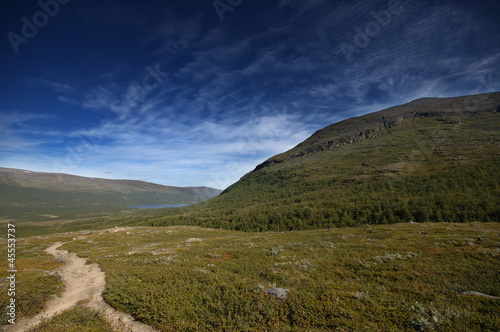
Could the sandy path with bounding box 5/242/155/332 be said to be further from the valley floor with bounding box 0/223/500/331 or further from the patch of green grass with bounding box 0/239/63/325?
the patch of green grass with bounding box 0/239/63/325

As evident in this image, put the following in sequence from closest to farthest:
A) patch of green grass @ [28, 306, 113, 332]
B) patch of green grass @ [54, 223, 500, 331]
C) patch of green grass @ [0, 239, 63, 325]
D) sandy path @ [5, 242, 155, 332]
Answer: patch of green grass @ [54, 223, 500, 331] → patch of green grass @ [28, 306, 113, 332] → sandy path @ [5, 242, 155, 332] → patch of green grass @ [0, 239, 63, 325]

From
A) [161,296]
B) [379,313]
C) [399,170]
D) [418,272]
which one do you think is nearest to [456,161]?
[399,170]

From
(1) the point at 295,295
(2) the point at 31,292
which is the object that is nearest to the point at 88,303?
(2) the point at 31,292

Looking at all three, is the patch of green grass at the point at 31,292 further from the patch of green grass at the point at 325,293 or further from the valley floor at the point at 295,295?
the patch of green grass at the point at 325,293

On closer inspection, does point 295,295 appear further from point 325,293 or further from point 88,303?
point 88,303

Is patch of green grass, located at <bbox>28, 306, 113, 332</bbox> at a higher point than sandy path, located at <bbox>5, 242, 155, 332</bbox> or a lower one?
higher

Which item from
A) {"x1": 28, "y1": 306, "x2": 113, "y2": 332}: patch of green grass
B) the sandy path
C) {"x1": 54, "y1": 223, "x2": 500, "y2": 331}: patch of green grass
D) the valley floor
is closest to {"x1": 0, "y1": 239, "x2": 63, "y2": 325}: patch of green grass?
the valley floor

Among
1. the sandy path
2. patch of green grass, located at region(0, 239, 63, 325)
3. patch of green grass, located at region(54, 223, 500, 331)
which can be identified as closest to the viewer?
patch of green grass, located at region(54, 223, 500, 331)

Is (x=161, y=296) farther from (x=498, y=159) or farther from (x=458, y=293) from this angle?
(x=498, y=159)

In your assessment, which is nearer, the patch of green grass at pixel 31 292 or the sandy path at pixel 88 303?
the sandy path at pixel 88 303

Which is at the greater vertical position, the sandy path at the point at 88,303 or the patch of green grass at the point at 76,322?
the patch of green grass at the point at 76,322

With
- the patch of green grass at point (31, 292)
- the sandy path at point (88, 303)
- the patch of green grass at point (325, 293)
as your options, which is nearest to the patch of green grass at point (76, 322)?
the sandy path at point (88, 303)

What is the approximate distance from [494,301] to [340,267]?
11350 mm

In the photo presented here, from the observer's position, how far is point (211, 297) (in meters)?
15.0
